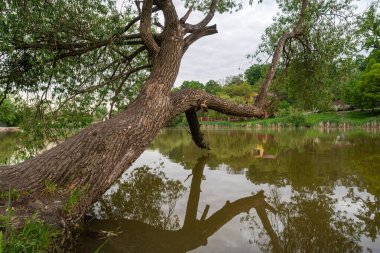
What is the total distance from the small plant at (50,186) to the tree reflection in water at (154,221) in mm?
715

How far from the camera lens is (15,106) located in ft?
18.9

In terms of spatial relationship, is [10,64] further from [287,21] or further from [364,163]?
[364,163]

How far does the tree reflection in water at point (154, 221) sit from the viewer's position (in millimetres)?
3350

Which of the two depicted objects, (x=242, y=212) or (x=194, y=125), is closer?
(x=242, y=212)

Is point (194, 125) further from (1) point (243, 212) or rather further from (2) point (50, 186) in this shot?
(2) point (50, 186)

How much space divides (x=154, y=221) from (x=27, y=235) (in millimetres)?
2096

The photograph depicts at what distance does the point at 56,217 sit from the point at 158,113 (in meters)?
2.22

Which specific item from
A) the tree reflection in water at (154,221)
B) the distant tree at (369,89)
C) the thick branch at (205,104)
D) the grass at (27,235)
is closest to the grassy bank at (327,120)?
the distant tree at (369,89)

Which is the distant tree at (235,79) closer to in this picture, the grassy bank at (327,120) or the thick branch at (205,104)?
the grassy bank at (327,120)

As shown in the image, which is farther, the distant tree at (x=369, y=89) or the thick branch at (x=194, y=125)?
the distant tree at (x=369, y=89)

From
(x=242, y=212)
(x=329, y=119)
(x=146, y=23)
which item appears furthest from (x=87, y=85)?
(x=329, y=119)

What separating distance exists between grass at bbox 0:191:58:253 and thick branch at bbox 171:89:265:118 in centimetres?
296

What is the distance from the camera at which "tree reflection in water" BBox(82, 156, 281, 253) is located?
132 inches

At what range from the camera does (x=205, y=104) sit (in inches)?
225
